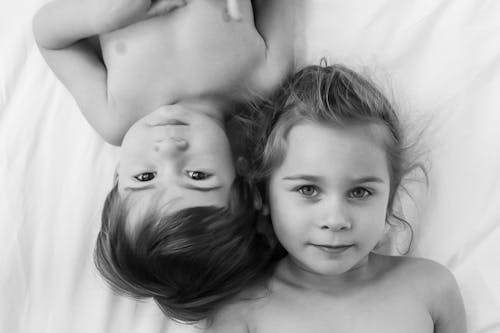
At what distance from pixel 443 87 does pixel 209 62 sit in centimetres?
41

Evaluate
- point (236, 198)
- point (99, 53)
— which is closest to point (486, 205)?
point (236, 198)

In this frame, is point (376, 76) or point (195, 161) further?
point (376, 76)

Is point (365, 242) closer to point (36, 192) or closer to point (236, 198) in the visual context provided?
point (236, 198)

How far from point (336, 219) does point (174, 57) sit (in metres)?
0.38

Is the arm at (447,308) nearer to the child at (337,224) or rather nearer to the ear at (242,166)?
the child at (337,224)

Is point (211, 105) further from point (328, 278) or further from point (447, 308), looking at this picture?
point (447, 308)

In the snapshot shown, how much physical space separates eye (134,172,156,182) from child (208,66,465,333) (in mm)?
171

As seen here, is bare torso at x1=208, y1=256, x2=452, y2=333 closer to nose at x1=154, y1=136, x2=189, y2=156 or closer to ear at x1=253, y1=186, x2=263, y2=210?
ear at x1=253, y1=186, x2=263, y2=210

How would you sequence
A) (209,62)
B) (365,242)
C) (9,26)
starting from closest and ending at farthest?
1. (365,242)
2. (209,62)
3. (9,26)

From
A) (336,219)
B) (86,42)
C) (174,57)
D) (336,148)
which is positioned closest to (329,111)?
(336,148)

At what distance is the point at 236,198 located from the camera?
1.27 m

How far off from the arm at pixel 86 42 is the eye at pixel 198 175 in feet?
0.57

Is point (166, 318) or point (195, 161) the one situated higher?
point (195, 161)

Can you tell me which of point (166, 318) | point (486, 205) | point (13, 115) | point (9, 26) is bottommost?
point (166, 318)
